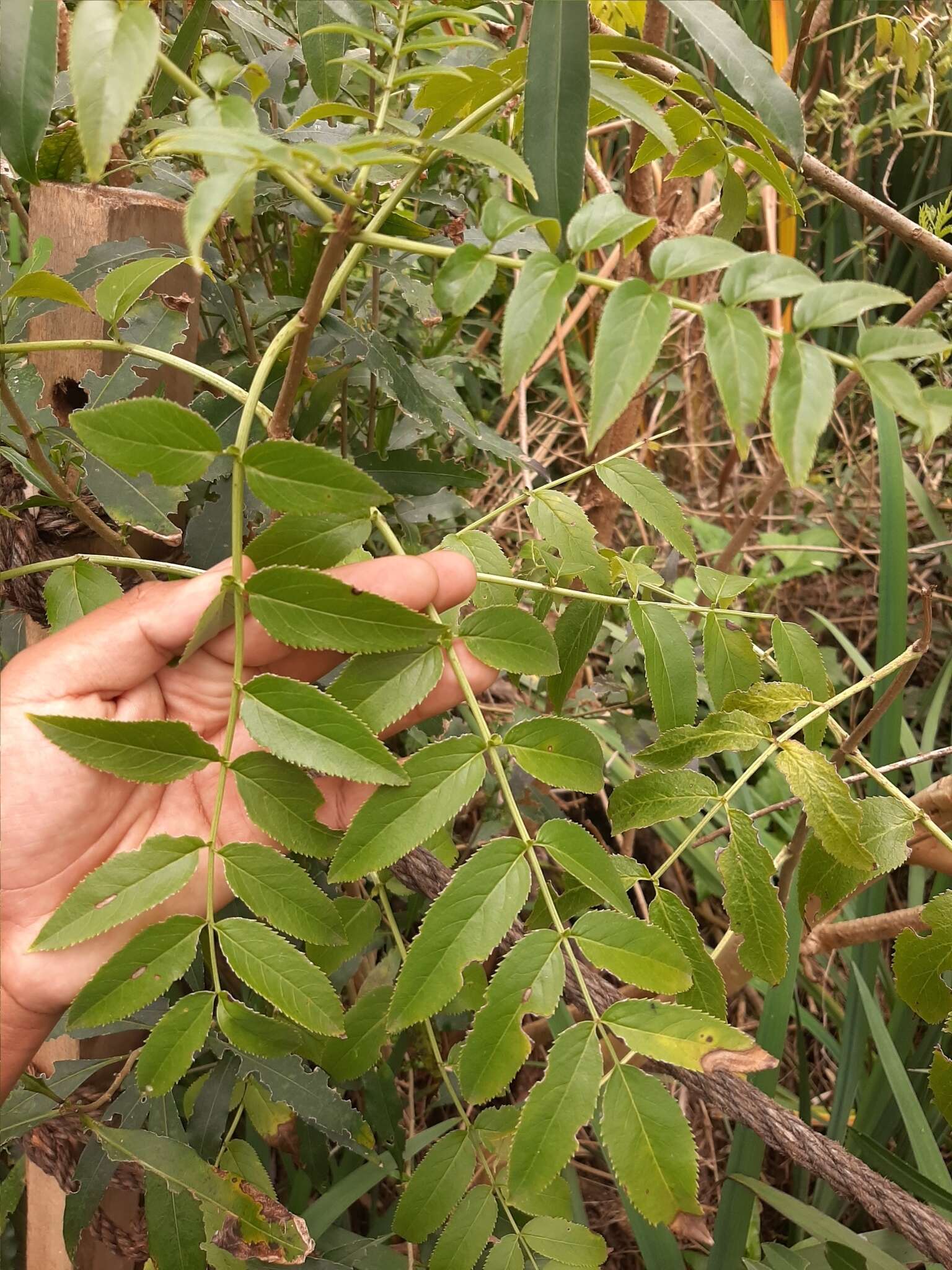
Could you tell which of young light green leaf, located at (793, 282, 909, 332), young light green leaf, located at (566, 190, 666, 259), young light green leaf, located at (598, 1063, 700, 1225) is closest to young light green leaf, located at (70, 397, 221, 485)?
young light green leaf, located at (566, 190, 666, 259)

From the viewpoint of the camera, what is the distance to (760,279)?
483 millimetres

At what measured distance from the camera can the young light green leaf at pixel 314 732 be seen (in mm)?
556

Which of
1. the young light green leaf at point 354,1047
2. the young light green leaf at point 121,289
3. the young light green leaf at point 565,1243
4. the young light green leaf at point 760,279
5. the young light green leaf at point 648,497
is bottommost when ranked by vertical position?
the young light green leaf at point 565,1243

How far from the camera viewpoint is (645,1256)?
3.48 ft

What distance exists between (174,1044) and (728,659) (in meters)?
0.49

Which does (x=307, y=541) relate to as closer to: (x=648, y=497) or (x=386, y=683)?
(x=386, y=683)

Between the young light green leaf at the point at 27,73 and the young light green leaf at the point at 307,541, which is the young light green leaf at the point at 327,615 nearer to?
the young light green leaf at the point at 307,541

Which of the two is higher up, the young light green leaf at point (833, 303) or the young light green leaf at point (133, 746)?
the young light green leaf at point (833, 303)

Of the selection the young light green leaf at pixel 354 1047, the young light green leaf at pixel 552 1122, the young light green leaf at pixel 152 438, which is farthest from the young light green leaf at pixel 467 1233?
the young light green leaf at pixel 152 438

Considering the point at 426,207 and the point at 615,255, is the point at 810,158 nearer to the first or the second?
the point at 426,207

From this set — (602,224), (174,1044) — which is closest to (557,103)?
(602,224)

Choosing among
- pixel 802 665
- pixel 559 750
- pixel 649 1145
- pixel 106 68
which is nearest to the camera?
pixel 106 68

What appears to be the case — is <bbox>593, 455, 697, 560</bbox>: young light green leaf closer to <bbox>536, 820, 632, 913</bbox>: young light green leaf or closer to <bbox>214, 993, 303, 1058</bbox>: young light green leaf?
<bbox>536, 820, 632, 913</bbox>: young light green leaf

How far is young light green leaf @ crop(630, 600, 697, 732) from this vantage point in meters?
0.73
